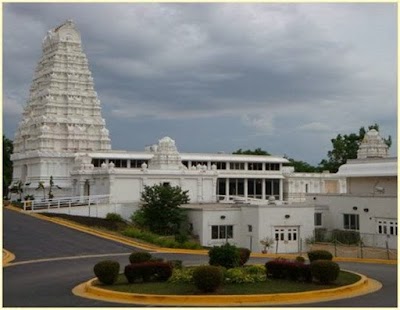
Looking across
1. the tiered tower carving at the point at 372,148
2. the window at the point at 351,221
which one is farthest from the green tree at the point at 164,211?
the tiered tower carving at the point at 372,148

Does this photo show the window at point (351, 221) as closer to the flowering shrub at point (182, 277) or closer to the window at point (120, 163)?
the flowering shrub at point (182, 277)

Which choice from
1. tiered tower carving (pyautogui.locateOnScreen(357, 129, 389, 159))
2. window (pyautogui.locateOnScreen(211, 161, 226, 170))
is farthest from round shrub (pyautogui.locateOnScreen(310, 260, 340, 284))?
tiered tower carving (pyautogui.locateOnScreen(357, 129, 389, 159))

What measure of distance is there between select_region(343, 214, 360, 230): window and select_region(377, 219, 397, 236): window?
6.82 feet

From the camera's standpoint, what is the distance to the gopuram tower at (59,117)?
218ft

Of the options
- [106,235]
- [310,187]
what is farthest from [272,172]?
[106,235]

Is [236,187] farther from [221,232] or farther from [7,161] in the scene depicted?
[7,161]

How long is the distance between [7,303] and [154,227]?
26.0m

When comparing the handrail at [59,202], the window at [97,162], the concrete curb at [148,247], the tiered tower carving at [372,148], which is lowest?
the concrete curb at [148,247]

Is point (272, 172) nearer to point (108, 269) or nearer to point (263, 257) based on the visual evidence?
point (263, 257)

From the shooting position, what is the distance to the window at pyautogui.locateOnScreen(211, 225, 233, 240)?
42906 mm

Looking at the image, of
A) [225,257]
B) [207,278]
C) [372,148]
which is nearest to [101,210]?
[225,257]

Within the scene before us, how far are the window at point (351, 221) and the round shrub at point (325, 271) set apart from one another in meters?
21.4

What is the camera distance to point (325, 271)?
21.8 meters

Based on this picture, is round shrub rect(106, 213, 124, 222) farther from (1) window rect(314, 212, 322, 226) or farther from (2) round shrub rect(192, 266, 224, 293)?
(2) round shrub rect(192, 266, 224, 293)
